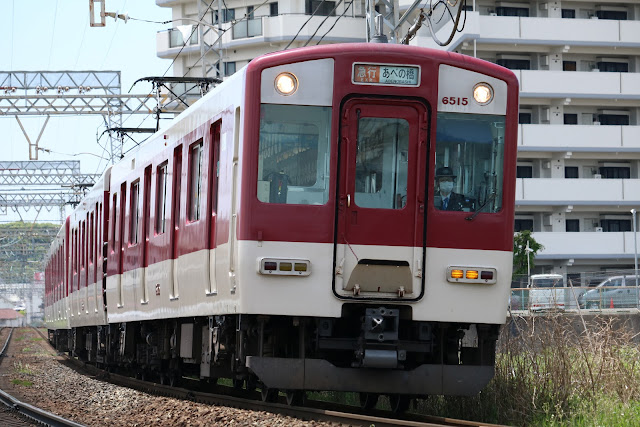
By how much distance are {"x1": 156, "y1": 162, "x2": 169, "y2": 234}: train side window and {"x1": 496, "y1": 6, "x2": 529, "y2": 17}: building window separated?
43317 mm

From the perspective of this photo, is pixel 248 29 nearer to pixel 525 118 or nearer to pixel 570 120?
pixel 525 118

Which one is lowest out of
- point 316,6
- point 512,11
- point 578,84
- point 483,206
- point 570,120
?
point 483,206

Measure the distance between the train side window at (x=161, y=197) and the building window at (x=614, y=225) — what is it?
4494 centimetres

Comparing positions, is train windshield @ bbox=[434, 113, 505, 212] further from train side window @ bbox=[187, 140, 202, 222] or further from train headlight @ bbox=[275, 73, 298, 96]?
train side window @ bbox=[187, 140, 202, 222]

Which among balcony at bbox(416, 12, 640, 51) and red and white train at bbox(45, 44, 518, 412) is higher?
balcony at bbox(416, 12, 640, 51)

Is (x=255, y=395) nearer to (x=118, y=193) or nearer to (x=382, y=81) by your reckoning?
(x=382, y=81)

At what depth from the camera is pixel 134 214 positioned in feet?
50.7

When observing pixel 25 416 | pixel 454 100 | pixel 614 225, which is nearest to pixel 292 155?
pixel 454 100

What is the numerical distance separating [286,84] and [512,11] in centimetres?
4723

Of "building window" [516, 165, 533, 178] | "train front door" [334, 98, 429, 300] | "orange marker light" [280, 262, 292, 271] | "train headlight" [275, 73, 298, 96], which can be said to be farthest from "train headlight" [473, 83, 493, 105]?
"building window" [516, 165, 533, 178]

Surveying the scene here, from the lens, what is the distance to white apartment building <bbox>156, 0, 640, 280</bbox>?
53.1 meters

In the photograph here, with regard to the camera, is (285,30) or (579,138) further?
(285,30)

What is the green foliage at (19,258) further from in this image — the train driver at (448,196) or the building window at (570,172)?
the train driver at (448,196)

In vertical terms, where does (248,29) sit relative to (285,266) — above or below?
above
